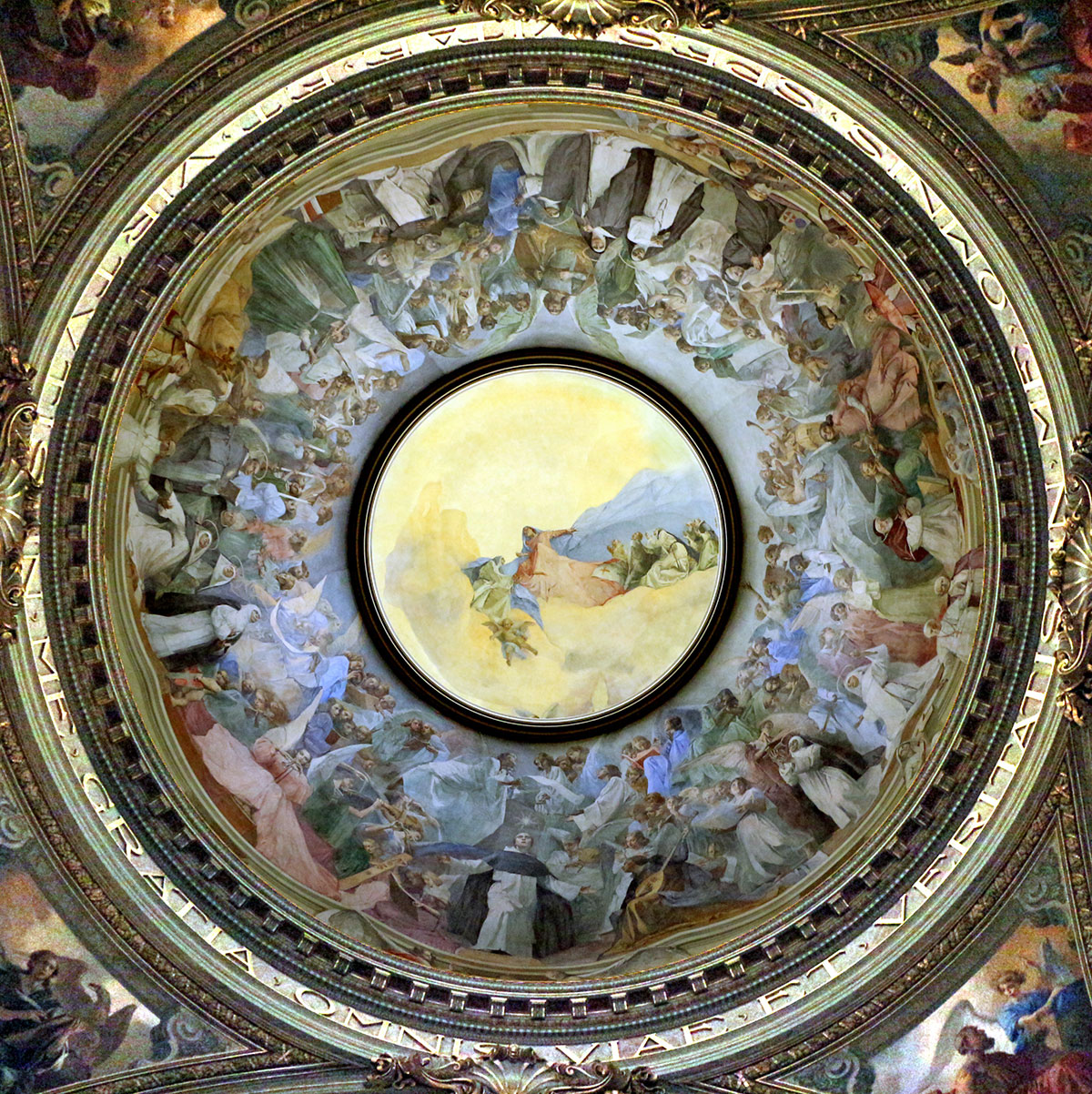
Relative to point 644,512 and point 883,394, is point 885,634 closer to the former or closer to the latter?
point 883,394

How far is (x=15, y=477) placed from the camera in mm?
13055

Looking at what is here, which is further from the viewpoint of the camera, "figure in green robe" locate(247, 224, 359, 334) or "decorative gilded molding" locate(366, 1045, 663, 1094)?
"figure in green robe" locate(247, 224, 359, 334)

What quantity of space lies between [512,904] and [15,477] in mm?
8080

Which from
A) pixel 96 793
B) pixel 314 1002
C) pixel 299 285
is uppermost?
pixel 299 285

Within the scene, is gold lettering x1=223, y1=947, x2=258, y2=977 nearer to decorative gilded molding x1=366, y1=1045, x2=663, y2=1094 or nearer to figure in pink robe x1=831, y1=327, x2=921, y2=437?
decorative gilded molding x1=366, y1=1045, x2=663, y2=1094

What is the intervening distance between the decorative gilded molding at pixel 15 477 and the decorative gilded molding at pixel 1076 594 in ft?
31.5

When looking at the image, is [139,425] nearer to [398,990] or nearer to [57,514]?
[57,514]

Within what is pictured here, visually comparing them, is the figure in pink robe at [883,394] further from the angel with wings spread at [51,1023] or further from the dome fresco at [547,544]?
the angel with wings spread at [51,1023]

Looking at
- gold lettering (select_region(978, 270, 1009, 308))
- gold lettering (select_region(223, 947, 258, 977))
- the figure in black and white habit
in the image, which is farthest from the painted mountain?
gold lettering (select_region(223, 947, 258, 977))

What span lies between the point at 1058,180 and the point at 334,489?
30.9ft

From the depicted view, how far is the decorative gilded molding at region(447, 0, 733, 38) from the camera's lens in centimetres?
1220

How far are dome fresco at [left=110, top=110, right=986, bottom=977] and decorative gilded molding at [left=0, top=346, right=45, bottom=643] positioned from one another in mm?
1780

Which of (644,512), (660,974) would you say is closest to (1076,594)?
(660,974)

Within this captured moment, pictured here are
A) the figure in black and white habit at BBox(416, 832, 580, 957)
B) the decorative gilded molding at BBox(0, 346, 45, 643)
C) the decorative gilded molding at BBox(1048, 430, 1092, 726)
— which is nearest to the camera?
the decorative gilded molding at BBox(0, 346, 45, 643)
